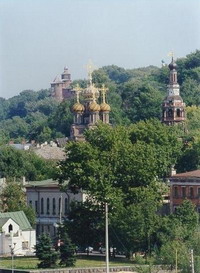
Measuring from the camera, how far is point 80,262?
6303 cm

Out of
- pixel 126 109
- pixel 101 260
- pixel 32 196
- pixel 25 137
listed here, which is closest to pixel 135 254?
pixel 101 260

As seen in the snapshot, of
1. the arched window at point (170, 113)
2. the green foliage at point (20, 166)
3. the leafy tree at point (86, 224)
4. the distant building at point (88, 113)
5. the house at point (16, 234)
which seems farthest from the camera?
the arched window at point (170, 113)

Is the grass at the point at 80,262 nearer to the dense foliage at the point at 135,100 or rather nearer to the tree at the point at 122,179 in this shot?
the tree at the point at 122,179

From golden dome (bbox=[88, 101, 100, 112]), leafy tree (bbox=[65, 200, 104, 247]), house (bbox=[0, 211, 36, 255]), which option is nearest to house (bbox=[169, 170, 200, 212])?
house (bbox=[0, 211, 36, 255])

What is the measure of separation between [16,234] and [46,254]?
11929 mm

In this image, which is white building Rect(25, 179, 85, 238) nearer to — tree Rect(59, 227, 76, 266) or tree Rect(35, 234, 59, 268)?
tree Rect(59, 227, 76, 266)

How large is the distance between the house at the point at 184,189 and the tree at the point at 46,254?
12.4 meters

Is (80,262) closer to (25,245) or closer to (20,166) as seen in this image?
(25,245)

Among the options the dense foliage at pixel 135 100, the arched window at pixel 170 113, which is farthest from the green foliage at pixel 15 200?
the dense foliage at pixel 135 100

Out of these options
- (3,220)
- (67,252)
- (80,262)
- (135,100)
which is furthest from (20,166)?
(135,100)

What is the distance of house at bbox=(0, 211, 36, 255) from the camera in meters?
70.6

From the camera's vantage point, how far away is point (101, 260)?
63.7m

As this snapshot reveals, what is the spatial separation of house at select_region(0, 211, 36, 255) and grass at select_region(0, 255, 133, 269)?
4629 mm

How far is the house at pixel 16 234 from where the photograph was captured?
7056 centimetres
